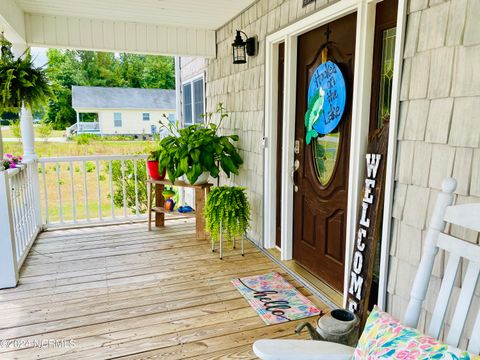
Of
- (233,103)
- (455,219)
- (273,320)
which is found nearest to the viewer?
(455,219)

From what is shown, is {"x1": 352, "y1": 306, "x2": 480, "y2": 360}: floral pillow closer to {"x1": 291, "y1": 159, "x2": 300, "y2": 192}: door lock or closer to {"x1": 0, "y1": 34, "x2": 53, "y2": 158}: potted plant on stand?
{"x1": 291, "y1": 159, "x2": 300, "y2": 192}: door lock

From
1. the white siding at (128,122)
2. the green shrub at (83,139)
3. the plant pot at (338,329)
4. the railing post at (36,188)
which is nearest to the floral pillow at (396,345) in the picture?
the plant pot at (338,329)

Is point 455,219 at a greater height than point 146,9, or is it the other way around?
point 146,9

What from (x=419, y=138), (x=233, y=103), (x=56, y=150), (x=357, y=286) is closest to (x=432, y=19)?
(x=419, y=138)

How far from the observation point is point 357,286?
2.14 metres

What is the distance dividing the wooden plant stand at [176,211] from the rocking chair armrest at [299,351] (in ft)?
9.14

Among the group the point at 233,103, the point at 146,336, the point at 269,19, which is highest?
the point at 269,19

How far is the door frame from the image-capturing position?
6.36 feet

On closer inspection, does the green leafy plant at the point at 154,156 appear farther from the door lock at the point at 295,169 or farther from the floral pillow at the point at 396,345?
the floral pillow at the point at 396,345

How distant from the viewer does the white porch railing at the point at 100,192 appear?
4387 millimetres

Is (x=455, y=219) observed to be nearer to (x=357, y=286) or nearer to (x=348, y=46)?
(x=357, y=286)

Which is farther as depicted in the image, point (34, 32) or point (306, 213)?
point (34, 32)

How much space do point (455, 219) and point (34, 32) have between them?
14.5ft

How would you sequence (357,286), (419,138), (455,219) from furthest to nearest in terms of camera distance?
1. (357,286)
2. (419,138)
3. (455,219)
